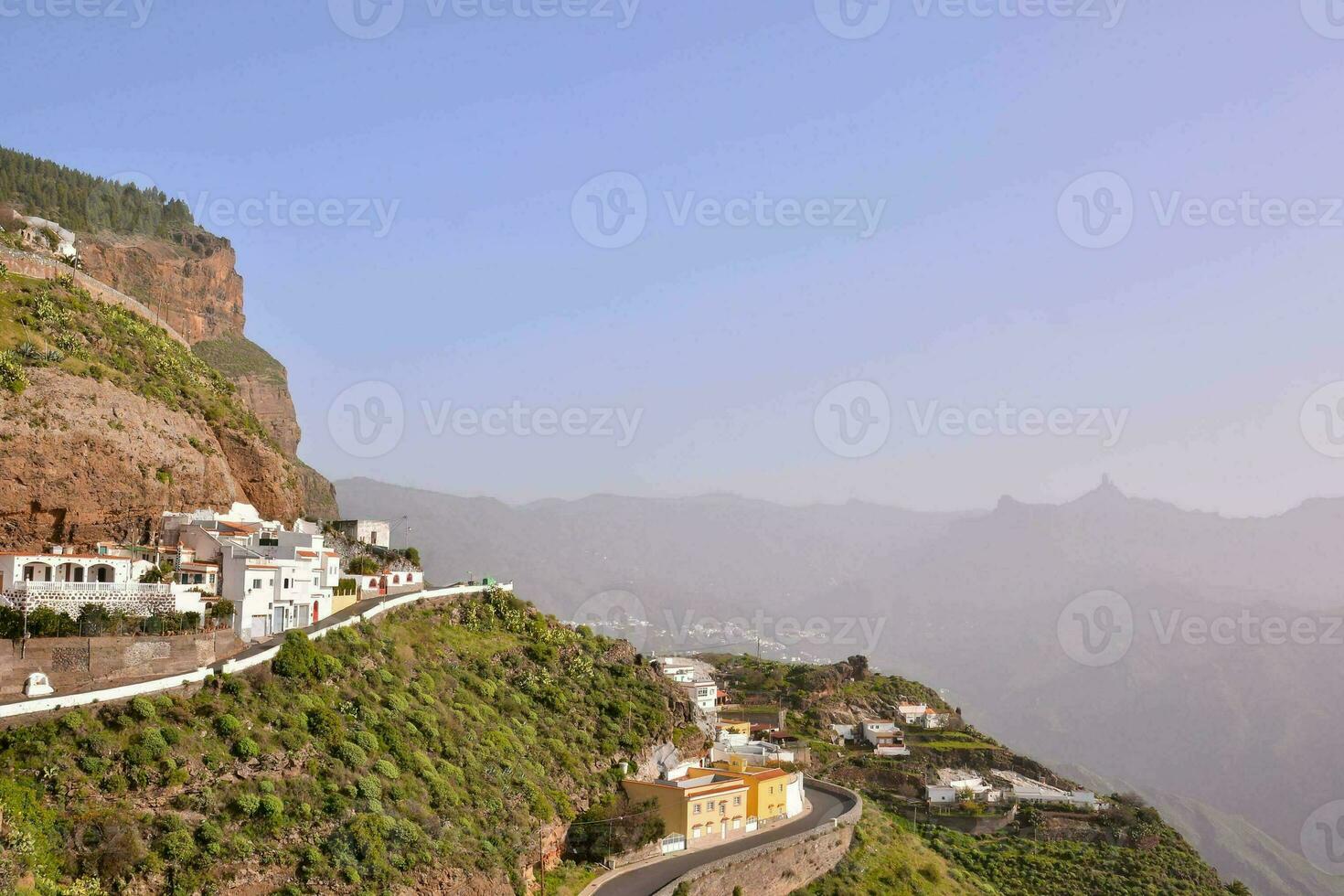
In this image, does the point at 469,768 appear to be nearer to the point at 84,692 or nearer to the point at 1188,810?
Answer: the point at 84,692

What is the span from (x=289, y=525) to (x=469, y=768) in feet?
54.8

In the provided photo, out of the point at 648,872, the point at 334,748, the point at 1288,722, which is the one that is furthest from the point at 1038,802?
the point at 1288,722

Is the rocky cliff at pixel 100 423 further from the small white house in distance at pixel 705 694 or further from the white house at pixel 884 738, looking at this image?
the white house at pixel 884 738

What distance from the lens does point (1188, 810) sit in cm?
12350

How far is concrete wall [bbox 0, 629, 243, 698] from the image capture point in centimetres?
2386

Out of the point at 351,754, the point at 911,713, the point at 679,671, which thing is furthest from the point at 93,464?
the point at 911,713

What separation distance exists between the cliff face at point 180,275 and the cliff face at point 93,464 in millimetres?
29245

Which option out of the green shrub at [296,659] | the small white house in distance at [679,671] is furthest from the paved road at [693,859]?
the small white house in distance at [679,671]

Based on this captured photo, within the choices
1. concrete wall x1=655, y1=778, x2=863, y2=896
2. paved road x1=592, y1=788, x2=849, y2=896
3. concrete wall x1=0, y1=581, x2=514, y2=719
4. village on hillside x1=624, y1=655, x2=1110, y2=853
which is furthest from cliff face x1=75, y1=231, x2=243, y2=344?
concrete wall x1=655, y1=778, x2=863, y2=896

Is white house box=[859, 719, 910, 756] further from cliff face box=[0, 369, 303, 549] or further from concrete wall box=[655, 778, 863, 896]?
cliff face box=[0, 369, 303, 549]

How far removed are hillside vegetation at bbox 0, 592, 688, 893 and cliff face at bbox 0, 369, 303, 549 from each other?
776 centimetres

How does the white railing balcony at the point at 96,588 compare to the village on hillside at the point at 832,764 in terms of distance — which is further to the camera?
the village on hillside at the point at 832,764

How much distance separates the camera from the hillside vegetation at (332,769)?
827 inches

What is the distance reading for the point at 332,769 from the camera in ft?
90.2
